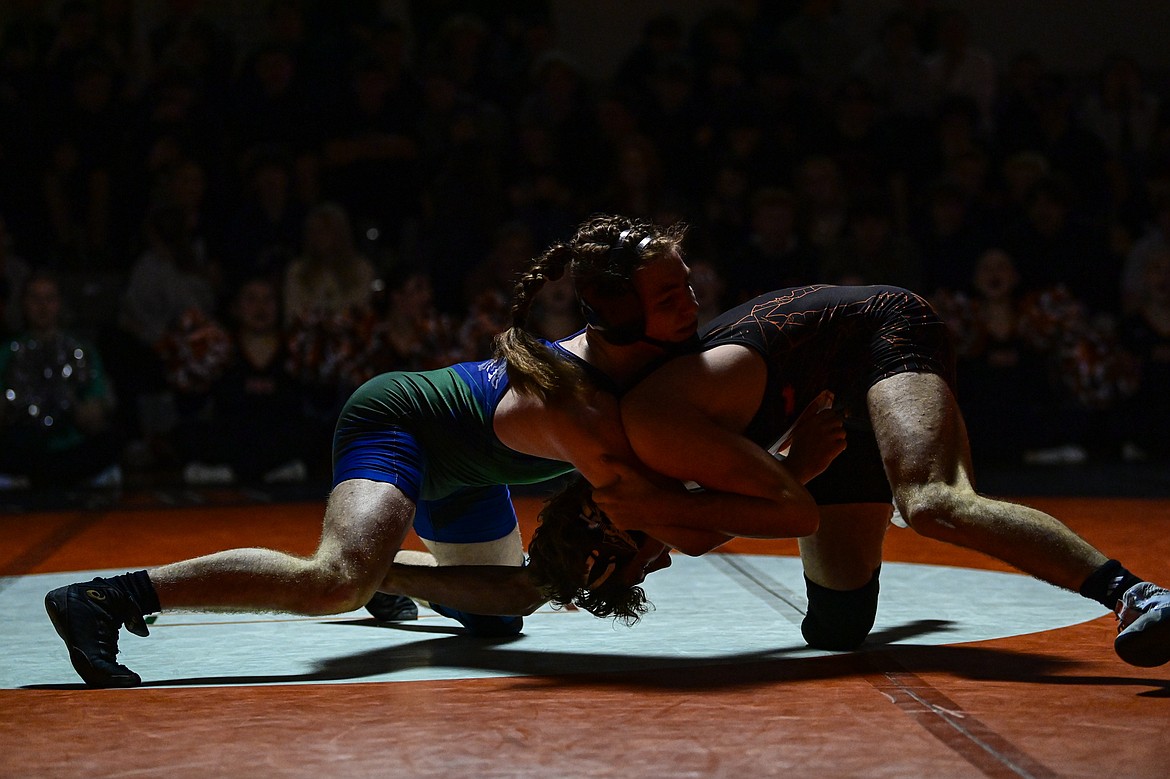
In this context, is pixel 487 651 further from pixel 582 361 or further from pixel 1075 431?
pixel 1075 431

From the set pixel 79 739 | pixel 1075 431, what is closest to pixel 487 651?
pixel 79 739

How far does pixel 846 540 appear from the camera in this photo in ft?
10.3

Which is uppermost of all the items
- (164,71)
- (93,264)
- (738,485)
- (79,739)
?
(164,71)

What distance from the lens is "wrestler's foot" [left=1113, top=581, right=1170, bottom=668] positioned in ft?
7.99

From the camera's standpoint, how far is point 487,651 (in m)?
3.19

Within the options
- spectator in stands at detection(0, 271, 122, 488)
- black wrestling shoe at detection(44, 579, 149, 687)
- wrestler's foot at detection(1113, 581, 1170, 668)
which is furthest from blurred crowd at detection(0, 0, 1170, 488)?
wrestler's foot at detection(1113, 581, 1170, 668)

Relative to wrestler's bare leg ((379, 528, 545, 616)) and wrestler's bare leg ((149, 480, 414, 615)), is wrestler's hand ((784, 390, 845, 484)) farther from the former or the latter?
wrestler's bare leg ((149, 480, 414, 615))

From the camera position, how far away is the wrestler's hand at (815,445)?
2922 mm

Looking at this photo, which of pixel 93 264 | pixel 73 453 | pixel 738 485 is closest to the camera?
pixel 738 485

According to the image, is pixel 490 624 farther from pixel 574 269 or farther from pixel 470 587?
pixel 574 269

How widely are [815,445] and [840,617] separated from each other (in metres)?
0.38

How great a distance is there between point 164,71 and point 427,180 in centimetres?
162

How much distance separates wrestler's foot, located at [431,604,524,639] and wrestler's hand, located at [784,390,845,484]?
2.65 ft

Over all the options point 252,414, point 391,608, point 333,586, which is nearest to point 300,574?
point 333,586
